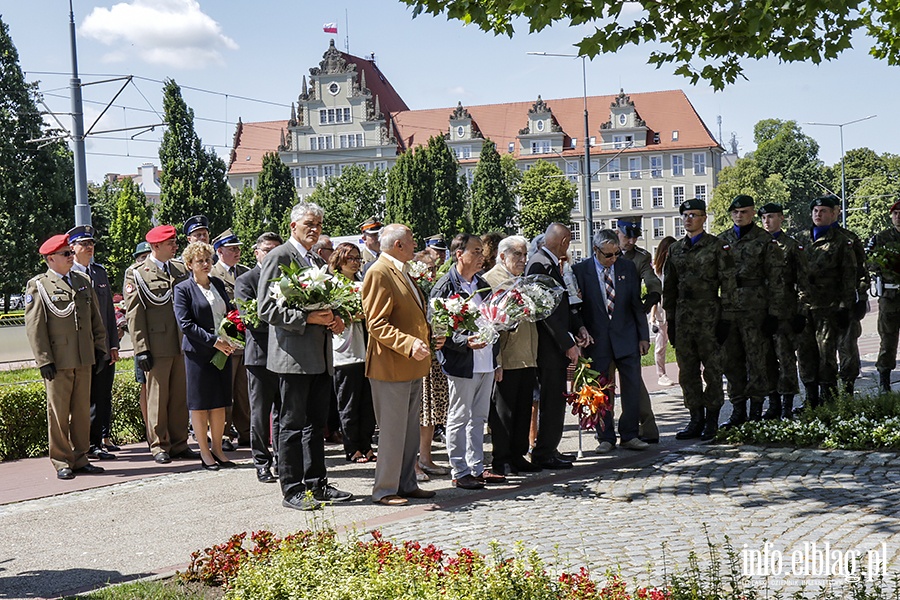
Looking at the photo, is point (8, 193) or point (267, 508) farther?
point (8, 193)

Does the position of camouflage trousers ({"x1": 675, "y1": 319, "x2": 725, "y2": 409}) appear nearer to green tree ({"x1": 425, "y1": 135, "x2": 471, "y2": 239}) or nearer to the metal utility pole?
the metal utility pole

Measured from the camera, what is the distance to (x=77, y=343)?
32.2 feet

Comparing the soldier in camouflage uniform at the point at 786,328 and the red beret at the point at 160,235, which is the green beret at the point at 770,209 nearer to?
the soldier in camouflage uniform at the point at 786,328

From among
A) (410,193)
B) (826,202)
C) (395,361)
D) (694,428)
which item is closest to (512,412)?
(395,361)

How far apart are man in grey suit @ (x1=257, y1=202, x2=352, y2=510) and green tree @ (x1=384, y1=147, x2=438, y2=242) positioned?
68623 millimetres

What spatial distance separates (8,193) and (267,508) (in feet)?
172

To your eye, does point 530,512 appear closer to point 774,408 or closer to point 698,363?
point 698,363

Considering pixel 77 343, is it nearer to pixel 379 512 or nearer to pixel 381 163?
pixel 379 512

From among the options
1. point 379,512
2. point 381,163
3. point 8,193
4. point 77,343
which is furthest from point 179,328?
point 381,163

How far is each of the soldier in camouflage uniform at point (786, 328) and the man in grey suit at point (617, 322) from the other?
5.99ft

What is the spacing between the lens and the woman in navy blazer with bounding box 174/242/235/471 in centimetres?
975

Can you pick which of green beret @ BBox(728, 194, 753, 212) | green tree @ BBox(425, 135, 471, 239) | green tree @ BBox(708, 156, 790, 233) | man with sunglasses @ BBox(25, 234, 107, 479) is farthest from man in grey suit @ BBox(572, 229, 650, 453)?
green tree @ BBox(708, 156, 790, 233)

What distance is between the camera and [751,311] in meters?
10.5

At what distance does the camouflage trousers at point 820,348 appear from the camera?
1143 centimetres
